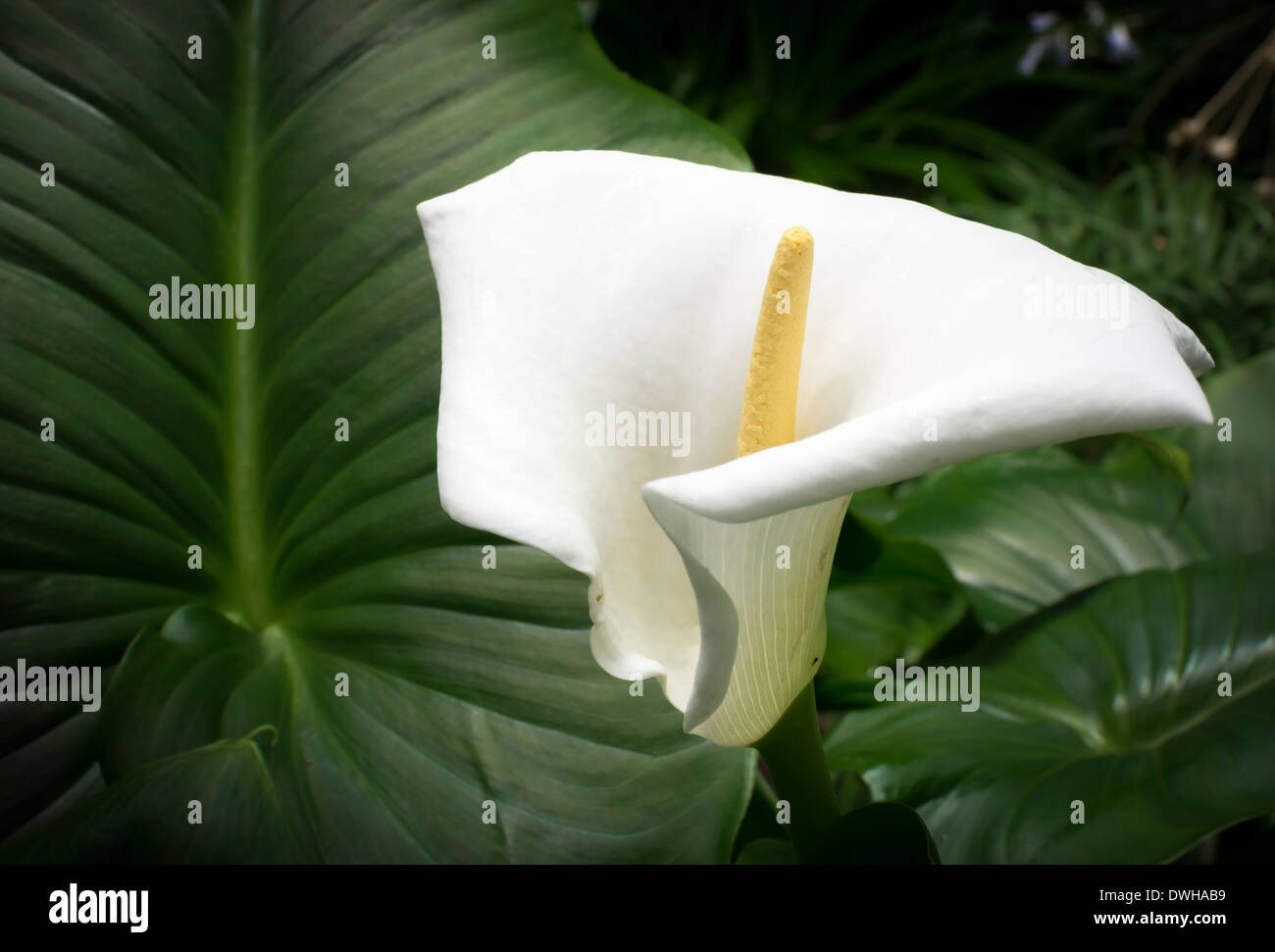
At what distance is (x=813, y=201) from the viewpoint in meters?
0.47

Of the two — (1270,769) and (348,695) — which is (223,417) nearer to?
(348,695)

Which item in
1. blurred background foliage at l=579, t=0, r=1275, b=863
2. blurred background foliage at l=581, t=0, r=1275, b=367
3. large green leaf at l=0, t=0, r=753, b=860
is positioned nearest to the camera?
large green leaf at l=0, t=0, r=753, b=860

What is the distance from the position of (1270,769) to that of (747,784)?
268 millimetres

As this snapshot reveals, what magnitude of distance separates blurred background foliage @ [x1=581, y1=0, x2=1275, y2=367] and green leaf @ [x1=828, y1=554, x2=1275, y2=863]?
935mm

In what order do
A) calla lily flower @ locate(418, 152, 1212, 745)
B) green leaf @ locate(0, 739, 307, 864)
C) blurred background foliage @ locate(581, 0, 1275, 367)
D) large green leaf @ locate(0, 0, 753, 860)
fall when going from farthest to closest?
blurred background foliage @ locate(581, 0, 1275, 367)
large green leaf @ locate(0, 0, 753, 860)
green leaf @ locate(0, 739, 307, 864)
calla lily flower @ locate(418, 152, 1212, 745)

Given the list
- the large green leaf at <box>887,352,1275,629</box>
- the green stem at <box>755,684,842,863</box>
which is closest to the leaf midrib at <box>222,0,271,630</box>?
the green stem at <box>755,684,842,863</box>

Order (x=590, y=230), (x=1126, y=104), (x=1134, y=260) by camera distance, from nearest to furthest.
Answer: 1. (x=590, y=230)
2. (x=1134, y=260)
3. (x=1126, y=104)

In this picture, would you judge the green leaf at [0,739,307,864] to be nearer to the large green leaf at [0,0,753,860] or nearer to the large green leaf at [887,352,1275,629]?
the large green leaf at [0,0,753,860]

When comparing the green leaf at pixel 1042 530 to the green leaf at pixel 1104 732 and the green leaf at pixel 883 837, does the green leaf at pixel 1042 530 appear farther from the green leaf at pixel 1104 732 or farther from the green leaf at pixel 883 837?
the green leaf at pixel 883 837

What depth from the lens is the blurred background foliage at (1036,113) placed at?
5.11 ft

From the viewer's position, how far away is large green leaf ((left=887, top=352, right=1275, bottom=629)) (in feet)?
2.63

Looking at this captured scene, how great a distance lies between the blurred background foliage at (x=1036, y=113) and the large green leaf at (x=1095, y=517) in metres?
0.68

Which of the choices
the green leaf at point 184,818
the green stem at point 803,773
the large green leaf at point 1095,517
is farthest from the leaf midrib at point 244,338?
the large green leaf at point 1095,517
